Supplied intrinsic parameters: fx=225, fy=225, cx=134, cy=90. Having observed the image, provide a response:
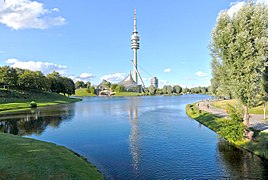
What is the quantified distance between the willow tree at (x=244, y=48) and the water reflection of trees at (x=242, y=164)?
20.8 ft

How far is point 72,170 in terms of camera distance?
16.4m

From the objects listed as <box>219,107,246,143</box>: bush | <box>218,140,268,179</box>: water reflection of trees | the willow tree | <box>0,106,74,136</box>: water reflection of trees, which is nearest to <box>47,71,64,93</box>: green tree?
<box>0,106,74,136</box>: water reflection of trees

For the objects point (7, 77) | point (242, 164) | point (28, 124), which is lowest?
point (242, 164)

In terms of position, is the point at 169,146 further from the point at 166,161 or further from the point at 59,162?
the point at 59,162

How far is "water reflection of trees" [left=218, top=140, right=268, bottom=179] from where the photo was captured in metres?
17.4

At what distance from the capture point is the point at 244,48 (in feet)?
85.6

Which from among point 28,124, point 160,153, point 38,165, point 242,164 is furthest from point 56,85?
point 242,164

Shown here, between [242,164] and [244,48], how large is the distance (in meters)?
13.4

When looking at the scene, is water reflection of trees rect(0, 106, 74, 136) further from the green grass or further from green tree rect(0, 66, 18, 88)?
green tree rect(0, 66, 18, 88)

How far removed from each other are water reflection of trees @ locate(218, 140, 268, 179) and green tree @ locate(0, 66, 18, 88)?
339 feet

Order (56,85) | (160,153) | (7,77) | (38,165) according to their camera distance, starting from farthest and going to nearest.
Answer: (56,85) < (7,77) < (160,153) < (38,165)

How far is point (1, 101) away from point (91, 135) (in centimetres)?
6443

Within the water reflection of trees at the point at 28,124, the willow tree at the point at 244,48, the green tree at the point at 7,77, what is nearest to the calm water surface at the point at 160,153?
the water reflection of trees at the point at 28,124

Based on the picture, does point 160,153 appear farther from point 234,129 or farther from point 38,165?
point 38,165
